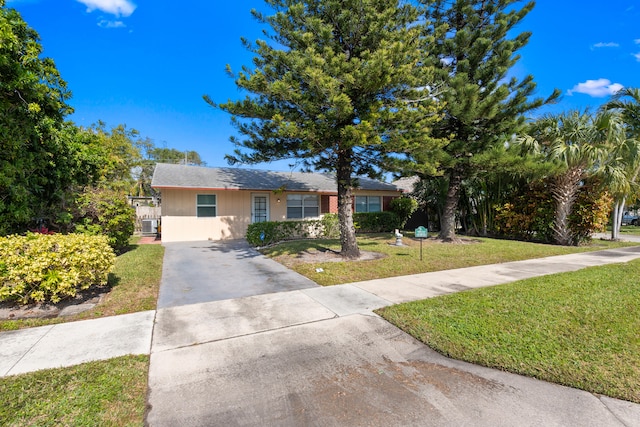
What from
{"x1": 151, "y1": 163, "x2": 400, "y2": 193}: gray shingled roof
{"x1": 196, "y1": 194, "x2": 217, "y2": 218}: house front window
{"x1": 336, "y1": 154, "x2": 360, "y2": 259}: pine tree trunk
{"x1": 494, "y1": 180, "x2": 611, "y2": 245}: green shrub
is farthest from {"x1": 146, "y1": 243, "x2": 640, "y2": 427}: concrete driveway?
{"x1": 494, "y1": 180, "x2": 611, "y2": 245}: green shrub

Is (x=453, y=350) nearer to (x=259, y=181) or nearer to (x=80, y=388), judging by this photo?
(x=80, y=388)

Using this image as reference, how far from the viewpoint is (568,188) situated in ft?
37.0

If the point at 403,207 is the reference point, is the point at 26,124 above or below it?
above

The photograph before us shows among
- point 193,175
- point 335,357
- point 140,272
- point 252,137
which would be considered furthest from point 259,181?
point 335,357

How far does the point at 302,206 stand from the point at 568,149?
35.6 feet

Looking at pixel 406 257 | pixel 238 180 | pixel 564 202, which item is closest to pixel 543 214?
pixel 564 202

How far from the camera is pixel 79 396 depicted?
2.54 m

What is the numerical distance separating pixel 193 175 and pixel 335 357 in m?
12.4

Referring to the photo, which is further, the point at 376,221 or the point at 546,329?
the point at 376,221

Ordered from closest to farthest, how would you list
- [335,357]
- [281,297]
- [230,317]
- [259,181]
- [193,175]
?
[335,357], [230,317], [281,297], [193,175], [259,181]

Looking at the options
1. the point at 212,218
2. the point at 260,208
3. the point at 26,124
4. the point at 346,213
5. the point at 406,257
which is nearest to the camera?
the point at 26,124

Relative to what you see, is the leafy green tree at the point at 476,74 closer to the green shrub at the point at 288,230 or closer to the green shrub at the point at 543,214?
the green shrub at the point at 543,214

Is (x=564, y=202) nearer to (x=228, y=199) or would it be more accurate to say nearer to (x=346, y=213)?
(x=346, y=213)

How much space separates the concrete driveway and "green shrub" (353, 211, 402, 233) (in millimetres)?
10555
